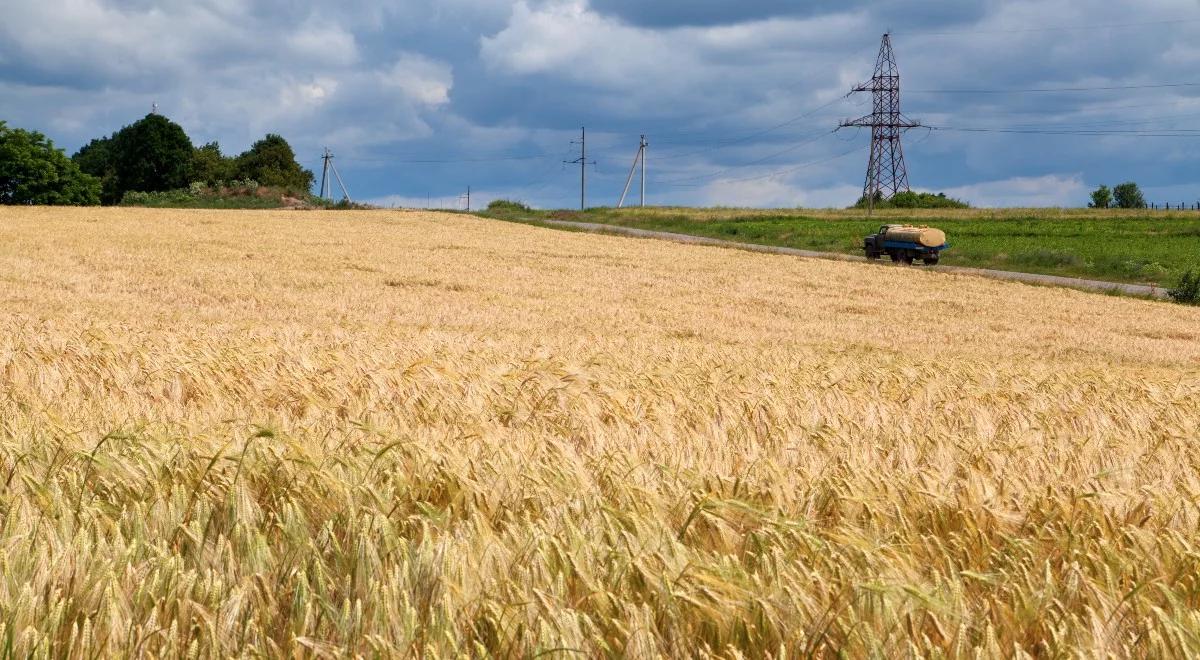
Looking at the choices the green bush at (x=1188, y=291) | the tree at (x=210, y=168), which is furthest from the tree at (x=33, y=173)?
the green bush at (x=1188, y=291)

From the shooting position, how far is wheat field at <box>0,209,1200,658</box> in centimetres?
204

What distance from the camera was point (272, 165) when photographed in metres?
109

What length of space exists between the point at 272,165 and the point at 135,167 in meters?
14.9

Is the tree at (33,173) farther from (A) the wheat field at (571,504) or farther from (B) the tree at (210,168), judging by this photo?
(A) the wheat field at (571,504)

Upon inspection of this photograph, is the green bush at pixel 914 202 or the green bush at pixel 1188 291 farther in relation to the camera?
the green bush at pixel 914 202

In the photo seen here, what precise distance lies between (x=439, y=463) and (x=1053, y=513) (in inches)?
79.4

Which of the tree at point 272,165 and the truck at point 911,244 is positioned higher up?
the tree at point 272,165

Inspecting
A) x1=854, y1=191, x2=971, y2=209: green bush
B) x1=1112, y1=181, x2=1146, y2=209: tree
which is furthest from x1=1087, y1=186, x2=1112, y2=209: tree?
x1=854, y1=191, x2=971, y2=209: green bush

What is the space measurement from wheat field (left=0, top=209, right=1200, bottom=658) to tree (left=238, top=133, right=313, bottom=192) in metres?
103

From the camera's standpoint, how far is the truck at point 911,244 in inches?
1841

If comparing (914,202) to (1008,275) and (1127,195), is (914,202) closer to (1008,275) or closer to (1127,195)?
(1008,275)

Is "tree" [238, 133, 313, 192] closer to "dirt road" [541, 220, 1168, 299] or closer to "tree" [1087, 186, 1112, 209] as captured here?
"dirt road" [541, 220, 1168, 299]

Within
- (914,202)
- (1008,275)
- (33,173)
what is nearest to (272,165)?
(33,173)

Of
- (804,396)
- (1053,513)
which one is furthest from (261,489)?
(804,396)
